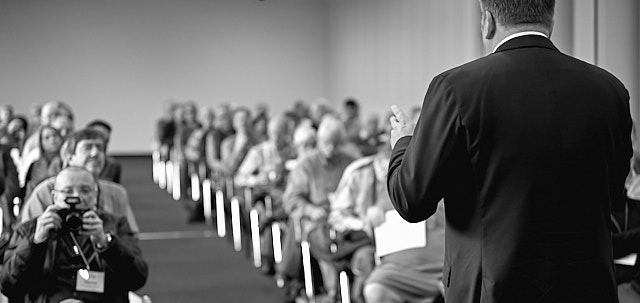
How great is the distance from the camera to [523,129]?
5.61 feet

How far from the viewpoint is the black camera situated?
2.96 m

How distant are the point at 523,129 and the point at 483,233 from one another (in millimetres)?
225

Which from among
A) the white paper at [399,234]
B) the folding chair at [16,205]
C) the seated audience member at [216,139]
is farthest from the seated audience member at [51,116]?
the white paper at [399,234]

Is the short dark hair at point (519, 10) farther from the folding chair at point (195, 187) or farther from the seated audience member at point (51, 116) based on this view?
the folding chair at point (195, 187)

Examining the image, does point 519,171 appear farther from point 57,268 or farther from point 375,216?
point 375,216

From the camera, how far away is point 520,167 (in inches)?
67.4

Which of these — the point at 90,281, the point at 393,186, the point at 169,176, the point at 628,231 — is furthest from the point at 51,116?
the point at 169,176

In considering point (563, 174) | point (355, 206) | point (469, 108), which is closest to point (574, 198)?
point (563, 174)

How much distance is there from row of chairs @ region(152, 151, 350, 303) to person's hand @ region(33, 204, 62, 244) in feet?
5.82

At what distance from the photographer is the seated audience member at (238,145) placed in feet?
25.8

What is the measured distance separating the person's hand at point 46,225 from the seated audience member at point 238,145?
4811 mm

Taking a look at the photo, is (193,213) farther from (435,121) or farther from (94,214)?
(435,121)

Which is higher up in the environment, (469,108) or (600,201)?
(469,108)

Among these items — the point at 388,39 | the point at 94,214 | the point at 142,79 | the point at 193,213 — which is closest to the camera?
the point at 94,214
